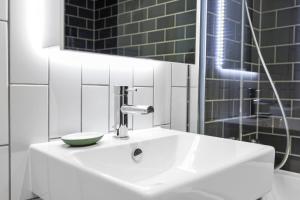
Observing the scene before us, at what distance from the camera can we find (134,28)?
1084 millimetres

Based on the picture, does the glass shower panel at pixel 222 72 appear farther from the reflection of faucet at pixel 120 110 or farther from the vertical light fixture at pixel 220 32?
the reflection of faucet at pixel 120 110

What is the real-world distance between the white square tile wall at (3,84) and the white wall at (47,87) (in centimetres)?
1

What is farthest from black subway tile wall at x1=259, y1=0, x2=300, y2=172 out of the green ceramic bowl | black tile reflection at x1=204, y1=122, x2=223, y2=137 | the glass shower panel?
the green ceramic bowl

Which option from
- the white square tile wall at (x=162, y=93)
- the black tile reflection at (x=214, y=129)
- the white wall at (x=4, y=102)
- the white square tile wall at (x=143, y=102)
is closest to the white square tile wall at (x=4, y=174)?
the white wall at (x=4, y=102)

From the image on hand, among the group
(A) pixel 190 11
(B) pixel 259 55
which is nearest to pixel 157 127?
(A) pixel 190 11

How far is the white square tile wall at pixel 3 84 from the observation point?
2.50 ft

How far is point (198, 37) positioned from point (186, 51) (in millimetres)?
89

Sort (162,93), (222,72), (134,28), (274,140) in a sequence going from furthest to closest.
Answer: (274,140)
(222,72)
(162,93)
(134,28)

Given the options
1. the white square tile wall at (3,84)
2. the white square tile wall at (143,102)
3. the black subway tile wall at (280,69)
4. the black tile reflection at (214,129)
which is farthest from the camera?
the black subway tile wall at (280,69)

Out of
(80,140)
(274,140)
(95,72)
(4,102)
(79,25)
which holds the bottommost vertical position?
(274,140)

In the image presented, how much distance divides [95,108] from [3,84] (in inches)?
12.5

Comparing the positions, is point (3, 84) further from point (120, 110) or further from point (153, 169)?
point (153, 169)

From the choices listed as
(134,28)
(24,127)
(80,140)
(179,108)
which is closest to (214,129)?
(179,108)

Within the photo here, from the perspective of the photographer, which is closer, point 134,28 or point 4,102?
point 4,102
